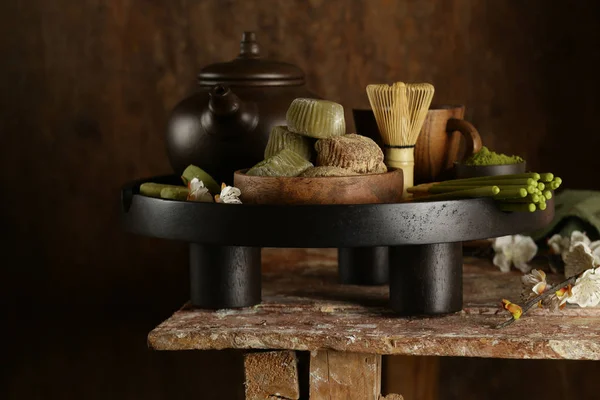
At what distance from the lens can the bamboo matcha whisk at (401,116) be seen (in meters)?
1.22

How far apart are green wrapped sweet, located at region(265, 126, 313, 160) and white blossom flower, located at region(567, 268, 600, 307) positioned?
35cm

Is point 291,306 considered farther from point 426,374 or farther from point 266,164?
point 426,374

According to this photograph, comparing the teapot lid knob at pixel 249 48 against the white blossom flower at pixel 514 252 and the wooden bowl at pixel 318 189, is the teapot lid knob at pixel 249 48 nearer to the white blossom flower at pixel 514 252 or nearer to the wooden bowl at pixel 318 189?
the wooden bowl at pixel 318 189

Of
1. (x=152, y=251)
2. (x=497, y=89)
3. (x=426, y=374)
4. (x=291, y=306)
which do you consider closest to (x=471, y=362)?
(x=426, y=374)

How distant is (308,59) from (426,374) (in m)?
0.63

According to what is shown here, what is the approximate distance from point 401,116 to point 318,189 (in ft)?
0.64

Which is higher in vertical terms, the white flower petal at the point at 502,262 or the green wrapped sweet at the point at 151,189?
the green wrapped sweet at the point at 151,189


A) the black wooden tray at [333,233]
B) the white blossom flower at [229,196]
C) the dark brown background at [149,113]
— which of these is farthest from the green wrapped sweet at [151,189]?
the dark brown background at [149,113]

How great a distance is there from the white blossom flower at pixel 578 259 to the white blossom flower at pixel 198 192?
1.56ft

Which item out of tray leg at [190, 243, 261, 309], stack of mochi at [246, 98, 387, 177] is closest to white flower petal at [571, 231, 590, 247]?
stack of mochi at [246, 98, 387, 177]

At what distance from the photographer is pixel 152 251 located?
6.12 ft

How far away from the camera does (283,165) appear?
112 cm

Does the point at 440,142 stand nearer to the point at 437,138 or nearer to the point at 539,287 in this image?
the point at 437,138

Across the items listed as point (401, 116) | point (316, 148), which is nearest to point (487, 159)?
point (401, 116)
